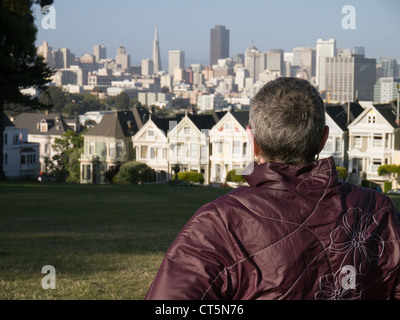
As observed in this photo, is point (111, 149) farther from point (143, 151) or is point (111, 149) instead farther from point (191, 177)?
point (191, 177)

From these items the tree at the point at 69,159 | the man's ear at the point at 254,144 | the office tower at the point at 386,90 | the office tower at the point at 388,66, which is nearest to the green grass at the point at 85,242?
the man's ear at the point at 254,144

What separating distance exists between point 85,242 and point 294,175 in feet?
30.3

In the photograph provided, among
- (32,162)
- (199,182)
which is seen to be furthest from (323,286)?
(32,162)

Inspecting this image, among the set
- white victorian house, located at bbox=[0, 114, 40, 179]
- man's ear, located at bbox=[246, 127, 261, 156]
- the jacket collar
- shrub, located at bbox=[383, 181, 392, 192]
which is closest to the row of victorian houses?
shrub, located at bbox=[383, 181, 392, 192]

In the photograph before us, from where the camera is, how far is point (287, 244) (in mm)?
2654

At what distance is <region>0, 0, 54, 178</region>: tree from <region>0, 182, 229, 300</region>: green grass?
10.1 meters

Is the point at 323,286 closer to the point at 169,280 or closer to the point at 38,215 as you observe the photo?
the point at 169,280

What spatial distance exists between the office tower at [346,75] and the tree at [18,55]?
77.1m

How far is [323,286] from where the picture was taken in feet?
8.79

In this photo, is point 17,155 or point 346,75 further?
point 346,75

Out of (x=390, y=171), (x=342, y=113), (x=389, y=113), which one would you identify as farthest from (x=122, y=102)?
(x=390, y=171)

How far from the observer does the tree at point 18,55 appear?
29.8m

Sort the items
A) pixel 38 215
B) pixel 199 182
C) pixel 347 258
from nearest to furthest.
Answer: pixel 347 258, pixel 38 215, pixel 199 182

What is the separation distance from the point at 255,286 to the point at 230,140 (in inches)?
2044
